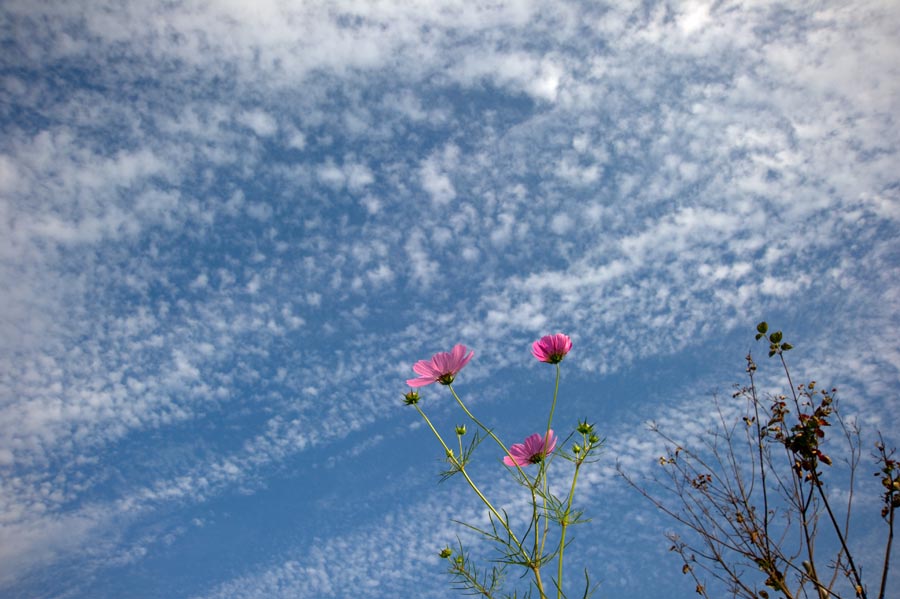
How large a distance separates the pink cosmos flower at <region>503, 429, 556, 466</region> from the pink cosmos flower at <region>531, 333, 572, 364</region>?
10.5 inches

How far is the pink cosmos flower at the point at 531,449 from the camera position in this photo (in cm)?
170

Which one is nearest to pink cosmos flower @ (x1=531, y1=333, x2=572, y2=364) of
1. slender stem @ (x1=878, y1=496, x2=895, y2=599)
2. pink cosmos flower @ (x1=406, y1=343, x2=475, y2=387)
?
pink cosmos flower @ (x1=406, y1=343, x2=475, y2=387)

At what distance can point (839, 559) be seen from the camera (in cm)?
231

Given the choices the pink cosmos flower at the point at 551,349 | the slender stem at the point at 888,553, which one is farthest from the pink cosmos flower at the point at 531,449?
the slender stem at the point at 888,553

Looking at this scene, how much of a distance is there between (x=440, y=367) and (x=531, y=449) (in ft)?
1.28

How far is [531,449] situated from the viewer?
5.76 feet

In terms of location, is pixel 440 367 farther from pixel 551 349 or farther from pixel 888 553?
pixel 888 553

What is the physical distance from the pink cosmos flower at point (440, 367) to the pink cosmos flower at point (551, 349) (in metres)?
0.26

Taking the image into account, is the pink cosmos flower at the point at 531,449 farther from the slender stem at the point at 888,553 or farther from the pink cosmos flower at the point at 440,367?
the slender stem at the point at 888,553

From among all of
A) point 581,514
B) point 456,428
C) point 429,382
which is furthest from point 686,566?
point 429,382

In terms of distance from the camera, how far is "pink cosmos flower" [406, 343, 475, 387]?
1.79m

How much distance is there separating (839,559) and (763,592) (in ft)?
1.11

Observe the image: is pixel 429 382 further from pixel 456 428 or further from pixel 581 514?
pixel 581 514

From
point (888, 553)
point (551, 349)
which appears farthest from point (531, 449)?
point (888, 553)
